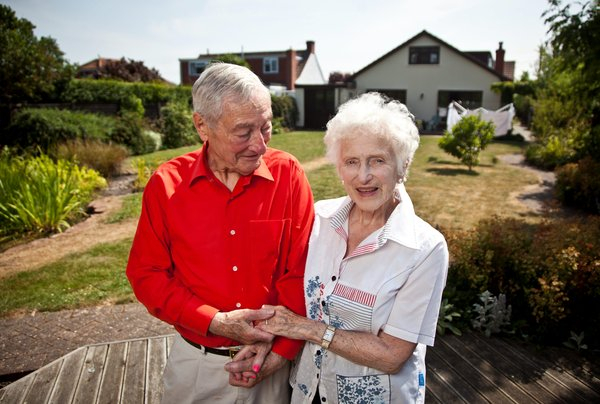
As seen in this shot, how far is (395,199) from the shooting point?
184 centimetres

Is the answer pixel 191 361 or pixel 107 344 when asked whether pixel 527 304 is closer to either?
pixel 191 361

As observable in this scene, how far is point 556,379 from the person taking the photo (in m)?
2.67

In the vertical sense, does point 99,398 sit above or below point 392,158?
below

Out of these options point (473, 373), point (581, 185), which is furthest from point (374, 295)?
point (581, 185)

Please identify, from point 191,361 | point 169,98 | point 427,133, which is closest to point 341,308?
point 191,361

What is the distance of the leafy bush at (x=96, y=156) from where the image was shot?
9.92m

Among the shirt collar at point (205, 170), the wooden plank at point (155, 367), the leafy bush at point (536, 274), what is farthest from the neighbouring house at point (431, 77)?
the shirt collar at point (205, 170)

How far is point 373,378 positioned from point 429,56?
2843 cm

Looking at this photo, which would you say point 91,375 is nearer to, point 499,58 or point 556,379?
point 556,379

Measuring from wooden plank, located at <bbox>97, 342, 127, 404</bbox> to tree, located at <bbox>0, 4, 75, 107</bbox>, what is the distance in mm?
13913

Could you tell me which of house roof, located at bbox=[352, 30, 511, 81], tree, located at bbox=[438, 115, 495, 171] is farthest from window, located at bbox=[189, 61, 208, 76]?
tree, located at bbox=[438, 115, 495, 171]

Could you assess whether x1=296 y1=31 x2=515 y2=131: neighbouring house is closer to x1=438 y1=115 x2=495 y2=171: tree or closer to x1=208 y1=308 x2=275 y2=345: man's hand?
x1=438 y1=115 x2=495 y2=171: tree

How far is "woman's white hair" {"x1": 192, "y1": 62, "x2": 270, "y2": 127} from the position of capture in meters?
1.64

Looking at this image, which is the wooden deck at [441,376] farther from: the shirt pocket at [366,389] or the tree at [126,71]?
the tree at [126,71]
